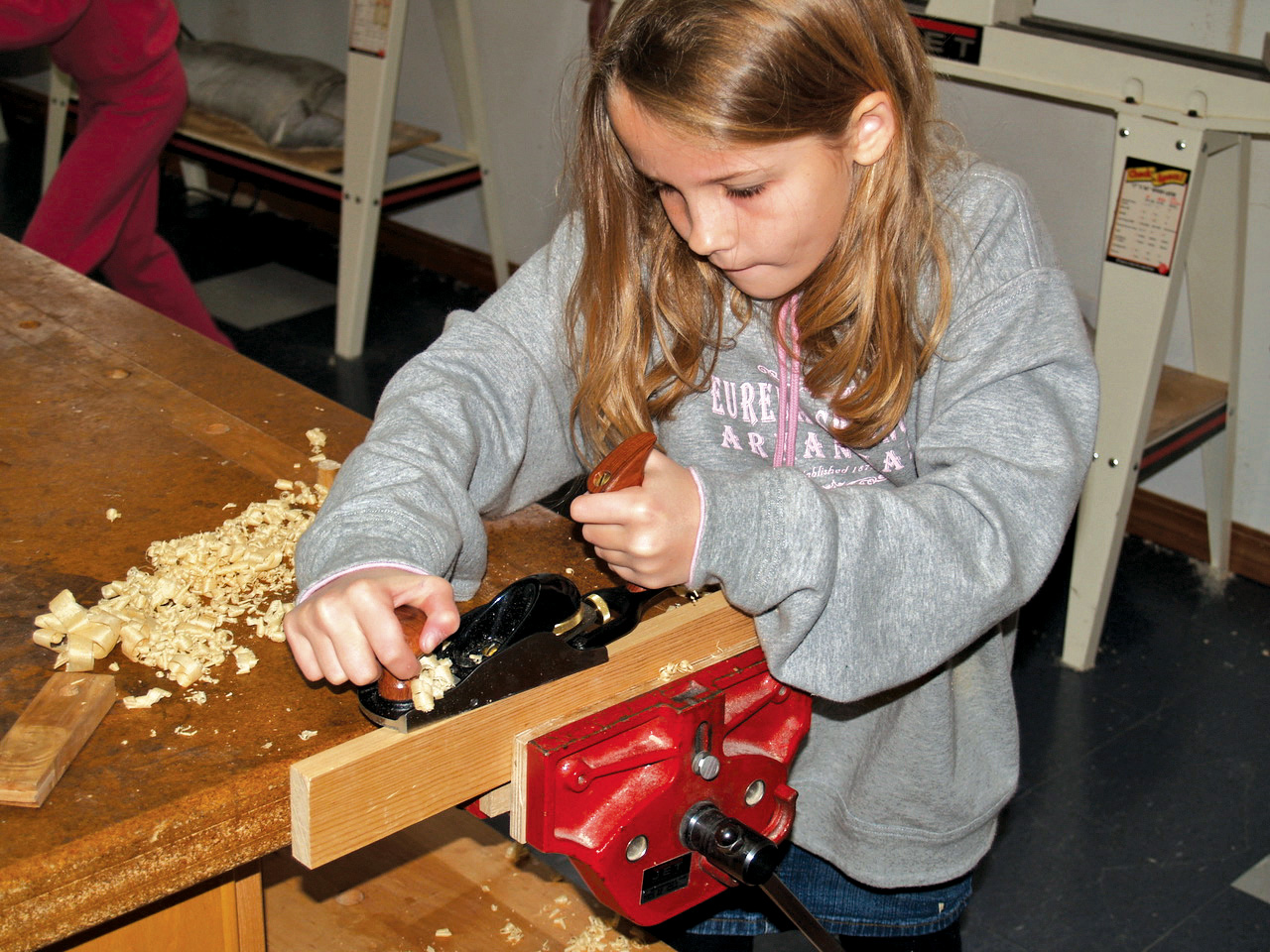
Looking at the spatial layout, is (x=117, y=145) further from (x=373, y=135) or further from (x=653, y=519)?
(x=653, y=519)

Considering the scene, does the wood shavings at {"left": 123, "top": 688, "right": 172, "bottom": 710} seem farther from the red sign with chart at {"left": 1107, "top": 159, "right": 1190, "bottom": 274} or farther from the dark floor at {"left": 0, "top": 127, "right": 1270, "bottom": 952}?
the red sign with chart at {"left": 1107, "top": 159, "right": 1190, "bottom": 274}

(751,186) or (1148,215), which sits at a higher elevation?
(751,186)

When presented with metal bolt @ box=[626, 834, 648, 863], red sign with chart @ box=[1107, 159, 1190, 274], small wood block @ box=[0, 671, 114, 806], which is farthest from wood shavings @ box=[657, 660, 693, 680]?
red sign with chart @ box=[1107, 159, 1190, 274]

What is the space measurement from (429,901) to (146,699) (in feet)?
1.44

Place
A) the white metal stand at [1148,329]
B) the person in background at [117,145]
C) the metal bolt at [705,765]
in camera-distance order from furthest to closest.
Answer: the person in background at [117,145], the white metal stand at [1148,329], the metal bolt at [705,765]

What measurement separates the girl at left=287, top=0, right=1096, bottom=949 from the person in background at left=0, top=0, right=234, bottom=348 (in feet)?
6.40

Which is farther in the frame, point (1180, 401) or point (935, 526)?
point (1180, 401)

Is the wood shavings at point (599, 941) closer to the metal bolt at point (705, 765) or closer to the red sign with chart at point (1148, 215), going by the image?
the metal bolt at point (705, 765)

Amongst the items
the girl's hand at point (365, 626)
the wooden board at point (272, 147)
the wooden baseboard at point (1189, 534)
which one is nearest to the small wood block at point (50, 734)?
the girl's hand at point (365, 626)

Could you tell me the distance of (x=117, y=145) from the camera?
2.95 meters

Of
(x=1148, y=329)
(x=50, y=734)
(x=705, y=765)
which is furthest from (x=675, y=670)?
(x=1148, y=329)

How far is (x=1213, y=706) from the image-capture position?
91.7 inches

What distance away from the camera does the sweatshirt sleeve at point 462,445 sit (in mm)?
906

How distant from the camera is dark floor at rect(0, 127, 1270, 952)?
1.86 meters
